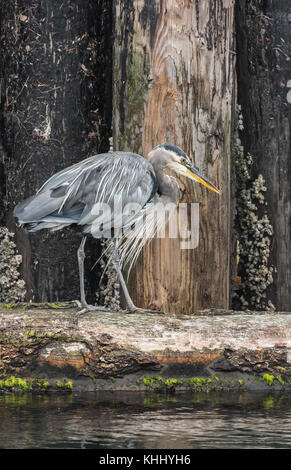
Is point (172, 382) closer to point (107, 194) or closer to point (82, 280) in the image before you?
point (82, 280)

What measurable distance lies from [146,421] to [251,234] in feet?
7.69

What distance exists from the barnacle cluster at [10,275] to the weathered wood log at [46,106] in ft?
0.16

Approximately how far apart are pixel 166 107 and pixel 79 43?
0.82 meters

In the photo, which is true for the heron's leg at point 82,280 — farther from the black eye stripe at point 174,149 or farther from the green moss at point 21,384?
the black eye stripe at point 174,149

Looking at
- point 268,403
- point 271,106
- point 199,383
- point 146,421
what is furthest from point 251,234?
point 146,421

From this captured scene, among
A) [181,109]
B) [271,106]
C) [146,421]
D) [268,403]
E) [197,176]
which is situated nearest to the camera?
[146,421]

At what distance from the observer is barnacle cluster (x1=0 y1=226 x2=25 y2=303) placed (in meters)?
7.38

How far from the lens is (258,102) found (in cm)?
746

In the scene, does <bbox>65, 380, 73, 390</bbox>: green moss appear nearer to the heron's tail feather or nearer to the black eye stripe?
the heron's tail feather

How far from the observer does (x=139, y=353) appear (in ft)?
20.2

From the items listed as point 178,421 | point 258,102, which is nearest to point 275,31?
point 258,102

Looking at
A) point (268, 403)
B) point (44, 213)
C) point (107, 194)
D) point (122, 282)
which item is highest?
point (107, 194)
